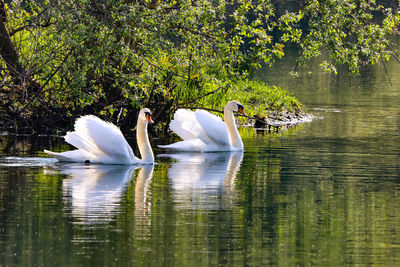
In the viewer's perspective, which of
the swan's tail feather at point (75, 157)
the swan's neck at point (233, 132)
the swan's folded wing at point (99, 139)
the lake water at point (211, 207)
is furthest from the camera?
the swan's neck at point (233, 132)

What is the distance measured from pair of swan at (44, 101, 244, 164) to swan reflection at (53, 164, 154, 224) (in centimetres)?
26

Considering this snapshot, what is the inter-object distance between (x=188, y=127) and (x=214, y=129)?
0.70m

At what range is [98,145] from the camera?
16.3 meters

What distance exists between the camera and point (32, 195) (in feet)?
42.0

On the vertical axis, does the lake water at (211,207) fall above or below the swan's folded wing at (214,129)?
below

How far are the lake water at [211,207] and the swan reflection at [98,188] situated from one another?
0.02 m

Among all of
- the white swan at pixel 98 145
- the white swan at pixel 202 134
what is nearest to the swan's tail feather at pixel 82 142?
the white swan at pixel 98 145

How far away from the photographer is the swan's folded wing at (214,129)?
19.1 meters

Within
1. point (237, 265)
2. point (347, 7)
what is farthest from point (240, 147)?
point (237, 265)

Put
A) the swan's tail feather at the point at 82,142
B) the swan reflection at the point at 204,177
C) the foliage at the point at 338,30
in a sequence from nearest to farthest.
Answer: the swan reflection at the point at 204,177
the swan's tail feather at the point at 82,142
the foliage at the point at 338,30

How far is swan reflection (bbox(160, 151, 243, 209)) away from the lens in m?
12.6

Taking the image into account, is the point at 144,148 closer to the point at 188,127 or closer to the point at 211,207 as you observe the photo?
the point at 188,127

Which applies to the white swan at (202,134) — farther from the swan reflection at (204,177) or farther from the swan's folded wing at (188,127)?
the swan reflection at (204,177)

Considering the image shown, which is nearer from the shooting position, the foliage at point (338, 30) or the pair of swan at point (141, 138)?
the pair of swan at point (141, 138)
